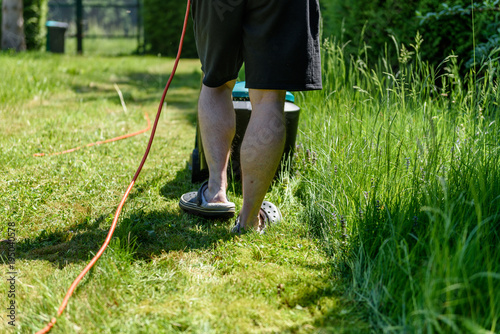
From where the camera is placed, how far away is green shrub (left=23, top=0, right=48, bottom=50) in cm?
1028

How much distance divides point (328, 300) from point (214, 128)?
0.96 m

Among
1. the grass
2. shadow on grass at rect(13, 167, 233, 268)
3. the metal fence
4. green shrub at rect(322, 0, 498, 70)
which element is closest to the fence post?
the metal fence

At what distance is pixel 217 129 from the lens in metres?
2.19

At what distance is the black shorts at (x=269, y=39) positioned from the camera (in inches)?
72.8

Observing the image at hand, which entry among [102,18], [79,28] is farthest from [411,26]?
[102,18]

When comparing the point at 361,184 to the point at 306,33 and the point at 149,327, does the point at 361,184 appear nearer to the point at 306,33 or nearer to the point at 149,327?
the point at 306,33

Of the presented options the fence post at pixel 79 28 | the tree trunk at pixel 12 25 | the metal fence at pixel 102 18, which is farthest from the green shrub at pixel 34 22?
the metal fence at pixel 102 18

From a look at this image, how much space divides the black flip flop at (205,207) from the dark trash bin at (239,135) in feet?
1.05

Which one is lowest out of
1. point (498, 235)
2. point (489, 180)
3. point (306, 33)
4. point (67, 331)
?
point (67, 331)

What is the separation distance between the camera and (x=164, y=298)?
1.56 metres

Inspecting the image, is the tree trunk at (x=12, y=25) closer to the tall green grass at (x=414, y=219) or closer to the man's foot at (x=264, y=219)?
the tall green grass at (x=414, y=219)

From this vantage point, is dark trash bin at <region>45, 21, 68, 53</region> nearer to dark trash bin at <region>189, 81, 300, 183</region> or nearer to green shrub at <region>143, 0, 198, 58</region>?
green shrub at <region>143, 0, 198, 58</region>

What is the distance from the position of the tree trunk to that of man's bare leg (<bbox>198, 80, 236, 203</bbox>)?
8470mm

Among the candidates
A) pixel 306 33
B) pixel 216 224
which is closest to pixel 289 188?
pixel 216 224
